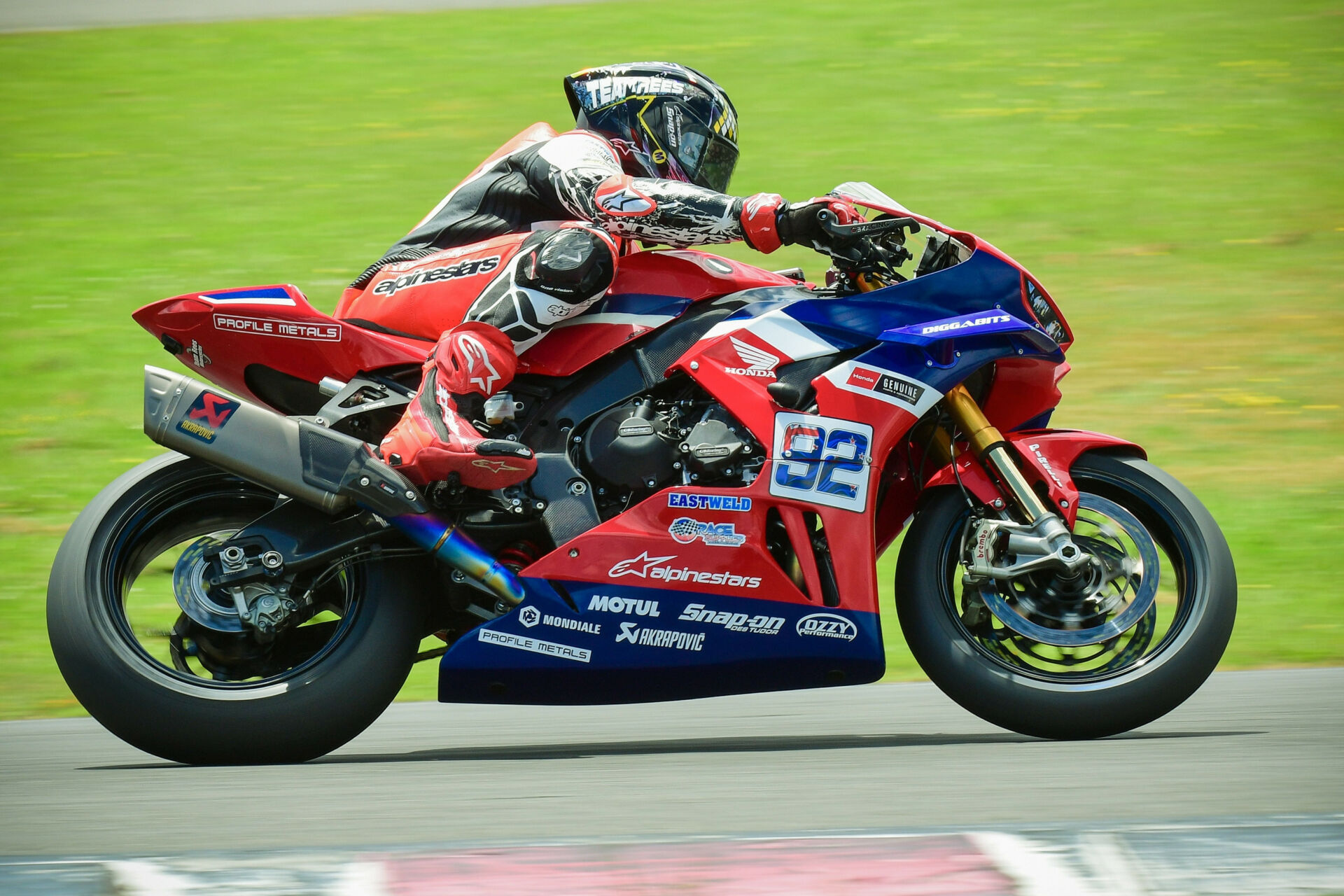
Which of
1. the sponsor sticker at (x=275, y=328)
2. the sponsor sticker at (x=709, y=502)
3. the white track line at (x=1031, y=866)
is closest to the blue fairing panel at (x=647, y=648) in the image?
the sponsor sticker at (x=709, y=502)

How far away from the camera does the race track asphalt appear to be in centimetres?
309

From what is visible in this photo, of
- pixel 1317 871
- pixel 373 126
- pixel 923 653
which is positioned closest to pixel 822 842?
pixel 1317 871

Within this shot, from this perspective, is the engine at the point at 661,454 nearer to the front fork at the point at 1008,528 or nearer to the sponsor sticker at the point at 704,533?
the sponsor sticker at the point at 704,533

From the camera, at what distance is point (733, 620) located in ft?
12.8

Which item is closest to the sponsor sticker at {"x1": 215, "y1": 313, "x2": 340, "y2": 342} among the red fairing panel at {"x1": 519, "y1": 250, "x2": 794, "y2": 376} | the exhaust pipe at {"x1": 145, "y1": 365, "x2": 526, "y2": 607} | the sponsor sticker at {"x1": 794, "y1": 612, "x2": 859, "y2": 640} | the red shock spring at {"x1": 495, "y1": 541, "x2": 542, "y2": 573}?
the exhaust pipe at {"x1": 145, "y1": 365, "x2": 526, "y2": 607}

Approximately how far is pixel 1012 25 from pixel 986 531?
11215 millimetres

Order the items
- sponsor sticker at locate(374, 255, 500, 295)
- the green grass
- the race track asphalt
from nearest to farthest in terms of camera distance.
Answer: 1. the race track asphalt
2. sponsor sticker at locate(374, 255, 500, 295)
3. the green grass

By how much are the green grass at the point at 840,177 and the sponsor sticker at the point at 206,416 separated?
5.70 ft

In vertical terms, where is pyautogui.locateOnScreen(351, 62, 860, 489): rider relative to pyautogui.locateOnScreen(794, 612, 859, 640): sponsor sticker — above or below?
above

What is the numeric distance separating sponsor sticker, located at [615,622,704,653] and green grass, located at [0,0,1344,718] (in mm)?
1786

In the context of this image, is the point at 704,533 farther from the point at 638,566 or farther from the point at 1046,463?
the point at 1046,463

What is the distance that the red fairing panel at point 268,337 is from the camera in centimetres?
405

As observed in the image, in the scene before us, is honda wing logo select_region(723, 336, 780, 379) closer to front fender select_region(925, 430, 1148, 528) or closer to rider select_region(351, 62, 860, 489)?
rider select_region(351, 62, 860, 489)

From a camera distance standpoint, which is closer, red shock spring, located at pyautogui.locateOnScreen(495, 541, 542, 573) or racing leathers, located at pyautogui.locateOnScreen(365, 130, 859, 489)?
racing leathers, located at pyautogui.locateOnScreen(365, 130, 859, 489)
